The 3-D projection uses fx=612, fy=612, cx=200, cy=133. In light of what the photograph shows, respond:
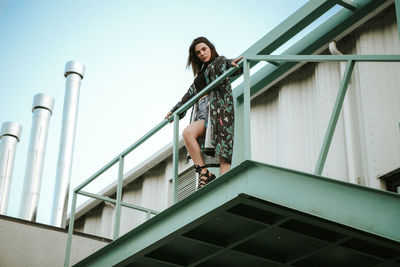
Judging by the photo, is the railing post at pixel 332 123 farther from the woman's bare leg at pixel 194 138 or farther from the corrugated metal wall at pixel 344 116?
the corrugated metal wall at pixel 344 116

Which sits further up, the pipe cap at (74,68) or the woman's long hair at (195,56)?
the pipe cap at (74,68)

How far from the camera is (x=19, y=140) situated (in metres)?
17.4

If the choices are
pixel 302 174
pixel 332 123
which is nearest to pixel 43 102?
pixel 332 123

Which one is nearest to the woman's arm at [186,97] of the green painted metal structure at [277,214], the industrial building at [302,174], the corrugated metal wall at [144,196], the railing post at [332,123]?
the green painted metal structure at [277,214]

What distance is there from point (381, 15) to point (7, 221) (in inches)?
Answer: 267

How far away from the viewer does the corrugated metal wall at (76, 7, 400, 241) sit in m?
8.49

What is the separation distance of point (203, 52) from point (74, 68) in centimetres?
864

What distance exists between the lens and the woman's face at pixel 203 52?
784 centimetres

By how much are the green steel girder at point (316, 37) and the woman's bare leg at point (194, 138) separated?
70.0 inches

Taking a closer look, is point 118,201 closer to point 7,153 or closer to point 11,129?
point 7,153

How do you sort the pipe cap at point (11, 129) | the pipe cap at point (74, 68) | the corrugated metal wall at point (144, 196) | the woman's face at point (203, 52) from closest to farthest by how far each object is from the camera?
the woman's face at point (203, 52) < the corrugated metal wall at point (144, 196) < the pipe cap at point (74, 68) < the pipe cap at point (11, 129)

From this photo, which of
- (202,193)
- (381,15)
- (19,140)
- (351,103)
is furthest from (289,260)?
(19,140)

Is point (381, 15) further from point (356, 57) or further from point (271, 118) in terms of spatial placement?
point (356, 57)

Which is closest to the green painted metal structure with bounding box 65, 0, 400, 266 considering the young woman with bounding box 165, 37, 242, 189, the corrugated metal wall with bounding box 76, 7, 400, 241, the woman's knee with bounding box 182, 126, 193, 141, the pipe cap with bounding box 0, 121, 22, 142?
the woman's knee with bounding box 182, 126, 193, 141
